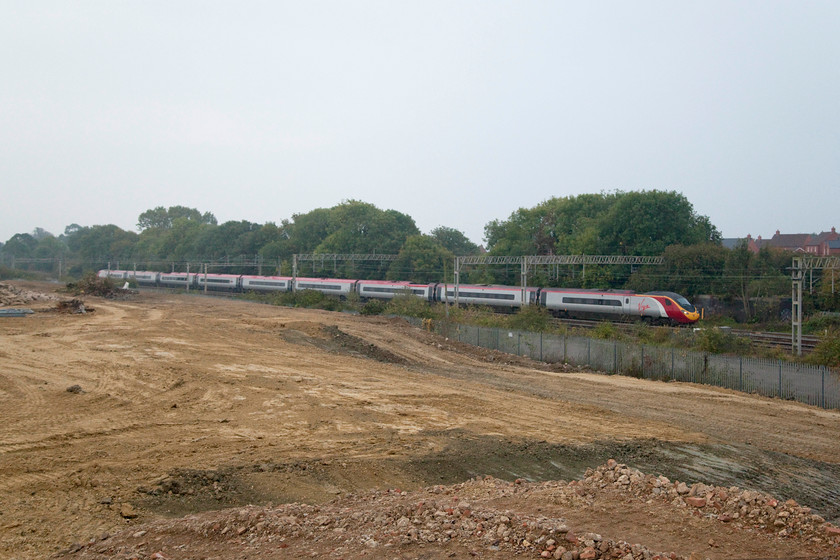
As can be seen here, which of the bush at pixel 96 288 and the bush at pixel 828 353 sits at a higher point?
the bush at pixel 96 288

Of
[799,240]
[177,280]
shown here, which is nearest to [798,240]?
[799,240]

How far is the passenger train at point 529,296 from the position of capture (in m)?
39.8

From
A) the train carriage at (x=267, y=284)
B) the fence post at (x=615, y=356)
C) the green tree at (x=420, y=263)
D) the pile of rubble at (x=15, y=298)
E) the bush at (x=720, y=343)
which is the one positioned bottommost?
the fence post at (x=615, y=356)

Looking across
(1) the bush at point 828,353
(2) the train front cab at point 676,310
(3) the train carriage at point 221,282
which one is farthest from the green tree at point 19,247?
(1) the bush at point 828,353

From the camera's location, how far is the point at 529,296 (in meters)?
47.5

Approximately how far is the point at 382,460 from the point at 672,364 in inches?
703

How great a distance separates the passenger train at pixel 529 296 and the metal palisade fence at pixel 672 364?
9.34m

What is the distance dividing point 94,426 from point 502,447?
9.29 m

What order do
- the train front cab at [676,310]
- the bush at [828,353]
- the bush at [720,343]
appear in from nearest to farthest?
the bush at [828,353] < the bush at [720,343] < the train front cab at [676,310]

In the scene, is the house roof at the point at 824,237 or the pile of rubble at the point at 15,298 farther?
the house roof at the point at 824,237

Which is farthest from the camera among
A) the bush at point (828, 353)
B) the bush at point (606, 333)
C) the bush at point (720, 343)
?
the bush at point (606, 333)

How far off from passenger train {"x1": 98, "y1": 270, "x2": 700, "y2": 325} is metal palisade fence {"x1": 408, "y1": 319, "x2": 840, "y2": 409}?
9.34 m

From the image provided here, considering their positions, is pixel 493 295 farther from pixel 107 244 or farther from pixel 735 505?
pixel 107 244

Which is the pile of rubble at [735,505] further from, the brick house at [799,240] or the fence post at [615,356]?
the brick house at [799,240]
